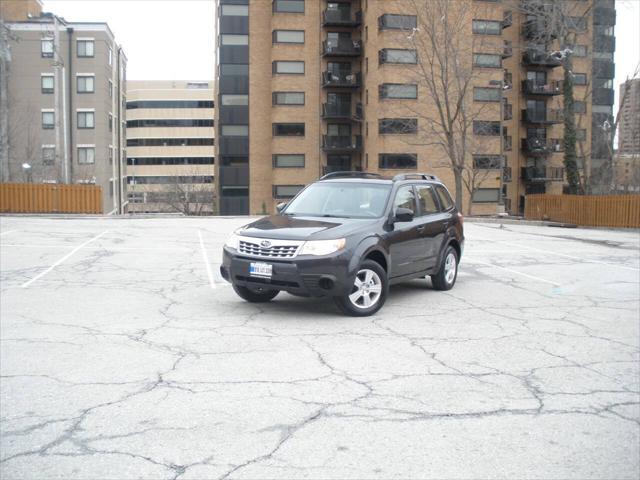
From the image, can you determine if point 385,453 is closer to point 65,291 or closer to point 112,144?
point 65,291

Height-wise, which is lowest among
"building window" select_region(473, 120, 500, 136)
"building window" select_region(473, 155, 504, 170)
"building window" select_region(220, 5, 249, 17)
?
"building window" select_region(473, 155, 504, 170)

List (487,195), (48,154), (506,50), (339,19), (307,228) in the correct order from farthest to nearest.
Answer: (48,154) → (339,19) → (487,195) → (506,50) → (307,228)

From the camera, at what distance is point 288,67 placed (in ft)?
191

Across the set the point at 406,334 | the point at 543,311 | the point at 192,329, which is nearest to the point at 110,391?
the point at 192,329

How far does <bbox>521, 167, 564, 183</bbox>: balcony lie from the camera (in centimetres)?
5984

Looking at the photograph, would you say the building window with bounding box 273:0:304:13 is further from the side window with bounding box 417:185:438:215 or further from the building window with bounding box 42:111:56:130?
the side window with bounding box 417:185:438:215

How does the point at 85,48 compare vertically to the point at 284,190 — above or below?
above

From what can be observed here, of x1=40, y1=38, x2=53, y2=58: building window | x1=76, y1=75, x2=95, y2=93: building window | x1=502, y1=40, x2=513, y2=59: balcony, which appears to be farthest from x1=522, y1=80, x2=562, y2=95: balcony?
x1=40, y1=38, x2=53, y2=58: building window

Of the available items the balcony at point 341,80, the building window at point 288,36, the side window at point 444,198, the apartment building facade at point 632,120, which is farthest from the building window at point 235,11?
the side window at point 444,198

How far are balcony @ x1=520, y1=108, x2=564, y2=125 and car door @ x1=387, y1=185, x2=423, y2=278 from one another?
173 feet

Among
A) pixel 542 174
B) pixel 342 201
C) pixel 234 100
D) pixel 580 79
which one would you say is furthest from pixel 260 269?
pixel 580 79

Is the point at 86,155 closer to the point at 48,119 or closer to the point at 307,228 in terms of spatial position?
the point at 48,119

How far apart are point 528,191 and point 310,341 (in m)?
56.9

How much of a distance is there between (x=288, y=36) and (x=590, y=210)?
3472 centimetres
